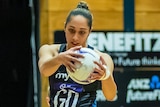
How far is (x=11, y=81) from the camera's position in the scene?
4.70m

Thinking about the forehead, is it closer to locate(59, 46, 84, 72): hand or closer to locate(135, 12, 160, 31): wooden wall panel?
locate(59, 46, 84, 72): hand

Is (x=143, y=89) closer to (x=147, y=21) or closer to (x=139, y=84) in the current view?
(x=139, y=84)

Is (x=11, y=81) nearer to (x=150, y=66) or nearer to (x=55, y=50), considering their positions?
(x=150, y=66)

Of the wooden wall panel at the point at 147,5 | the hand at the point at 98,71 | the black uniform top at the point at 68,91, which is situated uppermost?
the wooden wall panel at the point at 147,5

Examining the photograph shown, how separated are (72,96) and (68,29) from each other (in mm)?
296

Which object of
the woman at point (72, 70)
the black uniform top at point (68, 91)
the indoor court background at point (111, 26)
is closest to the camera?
the woman at point (72, 70)

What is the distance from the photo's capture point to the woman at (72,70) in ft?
6.27

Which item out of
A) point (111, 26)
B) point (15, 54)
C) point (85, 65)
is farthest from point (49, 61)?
point (15, 54)

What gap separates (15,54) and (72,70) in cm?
288

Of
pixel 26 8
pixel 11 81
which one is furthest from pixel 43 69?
pixel 11 81

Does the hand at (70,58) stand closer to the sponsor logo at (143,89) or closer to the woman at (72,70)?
the woman at (72,70)

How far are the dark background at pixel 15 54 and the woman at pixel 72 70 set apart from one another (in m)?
2.32

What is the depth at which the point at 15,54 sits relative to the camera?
4660 millimetres

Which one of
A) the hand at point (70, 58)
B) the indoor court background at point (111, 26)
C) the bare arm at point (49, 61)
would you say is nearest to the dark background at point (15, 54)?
the indoor court background at point (111, 26)
